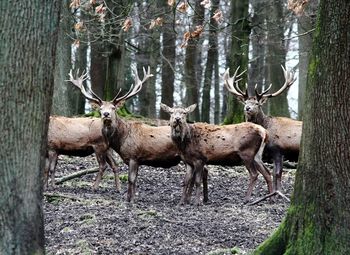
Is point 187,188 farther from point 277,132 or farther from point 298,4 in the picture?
point 298,4

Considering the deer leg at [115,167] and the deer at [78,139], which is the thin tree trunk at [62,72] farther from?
the deer leg at [115,167]

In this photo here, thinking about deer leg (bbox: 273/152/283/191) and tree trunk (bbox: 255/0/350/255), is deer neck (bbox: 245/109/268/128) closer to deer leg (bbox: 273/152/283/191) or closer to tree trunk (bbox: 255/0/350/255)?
deer leg (bbox: 273/152/283/191)

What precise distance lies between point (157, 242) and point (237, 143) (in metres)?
3.98

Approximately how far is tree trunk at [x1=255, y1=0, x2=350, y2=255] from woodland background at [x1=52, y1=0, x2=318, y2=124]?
10.9 ft

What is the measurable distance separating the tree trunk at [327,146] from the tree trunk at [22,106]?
2.19 metres

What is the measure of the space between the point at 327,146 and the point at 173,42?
18.2 m

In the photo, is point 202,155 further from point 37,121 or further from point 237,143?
point 37,121

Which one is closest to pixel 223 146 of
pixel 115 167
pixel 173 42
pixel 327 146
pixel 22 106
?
pixel 115 167

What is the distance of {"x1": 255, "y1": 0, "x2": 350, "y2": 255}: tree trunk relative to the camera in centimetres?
540

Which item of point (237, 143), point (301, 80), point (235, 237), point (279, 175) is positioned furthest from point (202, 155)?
point (301, 80)

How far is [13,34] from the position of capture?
513 centimetres

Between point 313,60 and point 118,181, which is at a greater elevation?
point 313,60

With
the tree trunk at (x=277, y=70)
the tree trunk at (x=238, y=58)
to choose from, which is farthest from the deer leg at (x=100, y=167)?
the tree trunk at (x=277, y=70)

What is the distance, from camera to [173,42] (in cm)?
2339
